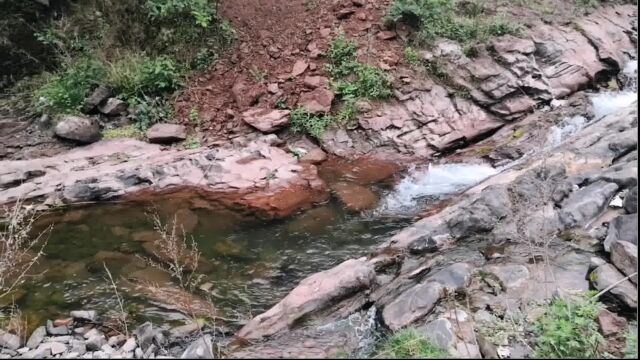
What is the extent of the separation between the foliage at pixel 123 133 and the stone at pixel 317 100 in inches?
93.6

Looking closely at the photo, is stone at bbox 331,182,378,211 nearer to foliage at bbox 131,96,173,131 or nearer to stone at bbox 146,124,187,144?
stone at bbox 146,124,187,144

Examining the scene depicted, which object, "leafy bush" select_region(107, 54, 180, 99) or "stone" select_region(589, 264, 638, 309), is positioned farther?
"leafy bush" select_region(107, 54, 180, 99)

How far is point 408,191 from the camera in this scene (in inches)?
259

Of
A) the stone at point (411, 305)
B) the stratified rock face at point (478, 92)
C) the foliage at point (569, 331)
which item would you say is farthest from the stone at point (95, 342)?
the stratified rock face at point (478, 92)

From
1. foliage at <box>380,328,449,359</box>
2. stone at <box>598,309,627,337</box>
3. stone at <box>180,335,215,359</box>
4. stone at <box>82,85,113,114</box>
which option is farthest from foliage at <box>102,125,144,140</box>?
stone at <box>598,309,627,337</box>

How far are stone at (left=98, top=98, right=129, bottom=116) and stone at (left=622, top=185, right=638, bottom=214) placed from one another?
21.8 ft

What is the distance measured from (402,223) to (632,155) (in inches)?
96.1

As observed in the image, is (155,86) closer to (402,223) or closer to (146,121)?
(146,121)

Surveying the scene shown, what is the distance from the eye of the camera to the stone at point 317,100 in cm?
767

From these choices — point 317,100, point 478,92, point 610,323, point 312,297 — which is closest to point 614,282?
point 610,323

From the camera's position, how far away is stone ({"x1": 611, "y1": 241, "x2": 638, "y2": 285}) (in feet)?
11.8

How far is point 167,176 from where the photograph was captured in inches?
266

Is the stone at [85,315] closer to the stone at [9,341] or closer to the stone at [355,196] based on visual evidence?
the stone at [9,341]

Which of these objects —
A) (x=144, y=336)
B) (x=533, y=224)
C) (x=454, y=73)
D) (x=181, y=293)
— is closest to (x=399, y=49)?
(x=454, y=73)
